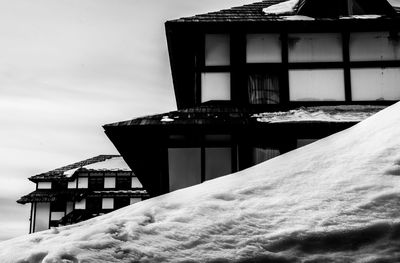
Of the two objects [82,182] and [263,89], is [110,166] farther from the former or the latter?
[263,89]

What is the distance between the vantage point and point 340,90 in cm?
1055

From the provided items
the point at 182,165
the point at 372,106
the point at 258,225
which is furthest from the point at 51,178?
the point at 258,225

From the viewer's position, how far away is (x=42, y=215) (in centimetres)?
3503

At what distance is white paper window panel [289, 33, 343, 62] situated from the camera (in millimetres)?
10820

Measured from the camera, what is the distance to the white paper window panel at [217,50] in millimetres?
11016

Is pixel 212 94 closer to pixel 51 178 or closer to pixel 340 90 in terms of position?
pixel 340 90

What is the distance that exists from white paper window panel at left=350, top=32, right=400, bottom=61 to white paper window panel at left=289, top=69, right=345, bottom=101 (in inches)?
27.1

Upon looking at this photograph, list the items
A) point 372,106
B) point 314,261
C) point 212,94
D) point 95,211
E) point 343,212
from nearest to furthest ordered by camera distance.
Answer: point 314,261 < point 343,212 < point 372,106 < point 212,94 < point 95,211

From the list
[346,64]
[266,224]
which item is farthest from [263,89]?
[266,224]

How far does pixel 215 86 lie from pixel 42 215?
2831 cm

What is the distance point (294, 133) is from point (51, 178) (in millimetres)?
29554

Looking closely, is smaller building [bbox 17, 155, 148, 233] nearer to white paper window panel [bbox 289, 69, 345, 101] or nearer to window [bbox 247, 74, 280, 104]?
window [bbox 247, 74, 280, 104]

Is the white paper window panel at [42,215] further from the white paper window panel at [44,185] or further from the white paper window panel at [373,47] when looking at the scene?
the white paper window panel at [373,47]

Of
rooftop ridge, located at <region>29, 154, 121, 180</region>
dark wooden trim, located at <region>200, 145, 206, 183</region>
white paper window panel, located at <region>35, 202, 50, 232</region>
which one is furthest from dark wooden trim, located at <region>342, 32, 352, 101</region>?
white paper window panel, located at <region>35, 202, 50, 232</region>
